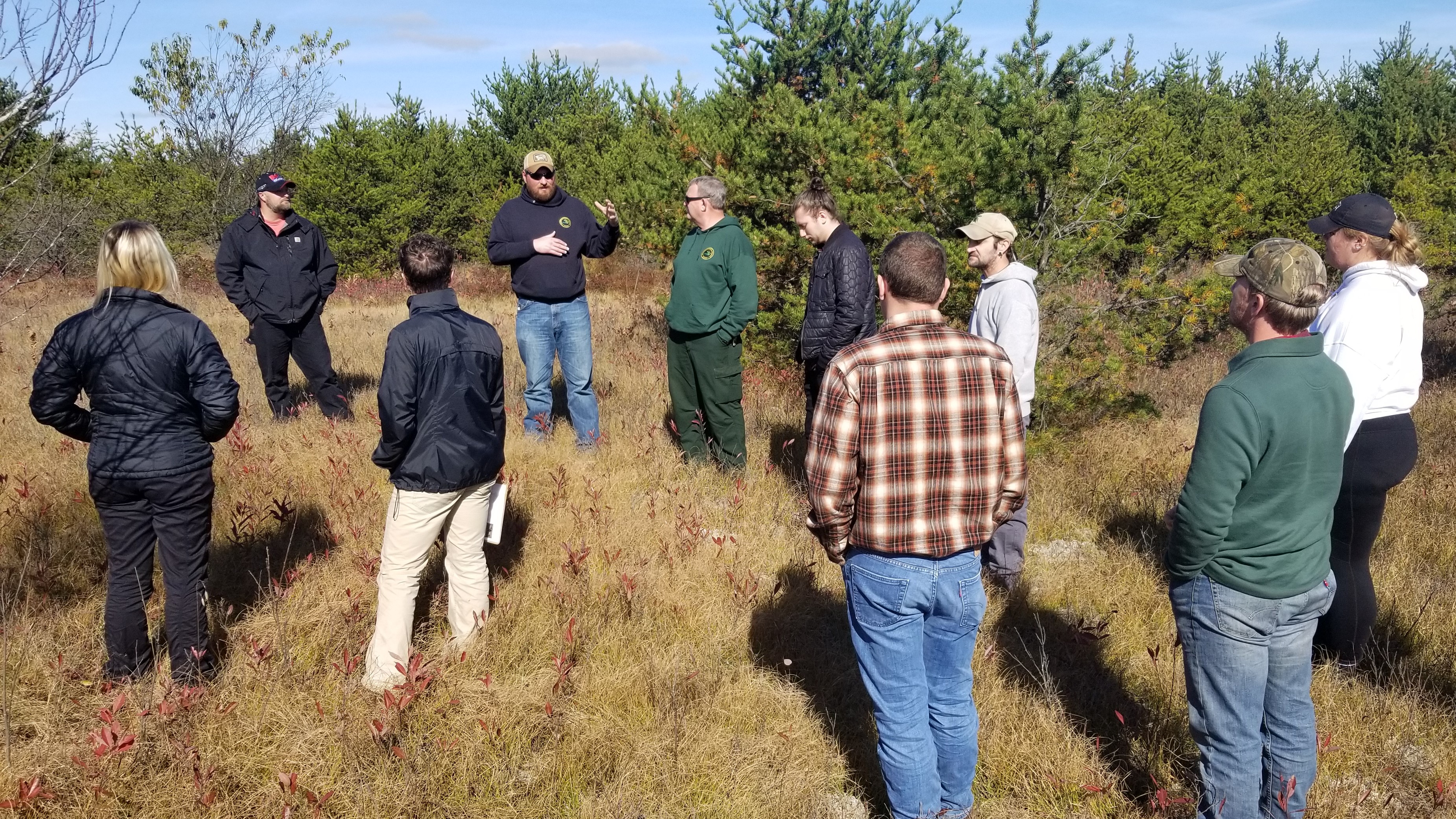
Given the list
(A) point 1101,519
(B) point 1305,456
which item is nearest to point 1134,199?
(A) point 1101,519

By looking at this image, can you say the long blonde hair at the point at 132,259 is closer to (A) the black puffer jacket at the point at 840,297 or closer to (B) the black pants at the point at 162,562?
(B) the black pants at the point at 162,562

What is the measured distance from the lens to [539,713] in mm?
3029

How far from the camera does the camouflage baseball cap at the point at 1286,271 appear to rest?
1976mm

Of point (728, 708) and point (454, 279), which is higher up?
point (454, 279)

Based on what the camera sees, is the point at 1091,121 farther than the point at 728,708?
Yes

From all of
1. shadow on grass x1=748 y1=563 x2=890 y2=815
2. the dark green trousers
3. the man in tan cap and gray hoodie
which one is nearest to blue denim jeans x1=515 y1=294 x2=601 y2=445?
the dark green trousers

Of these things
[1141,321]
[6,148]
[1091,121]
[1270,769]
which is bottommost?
[1270,769]

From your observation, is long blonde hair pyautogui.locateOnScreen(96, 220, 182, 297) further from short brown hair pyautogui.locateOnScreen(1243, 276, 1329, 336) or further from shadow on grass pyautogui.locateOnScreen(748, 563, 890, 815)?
short brown hair pyautogui.locateOnScreen(1243, 276, 1329, 336)

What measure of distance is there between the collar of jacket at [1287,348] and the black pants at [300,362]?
600 centimetres

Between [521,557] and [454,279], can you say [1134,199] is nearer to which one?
[521,557]

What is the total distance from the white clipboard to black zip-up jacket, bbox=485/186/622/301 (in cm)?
238

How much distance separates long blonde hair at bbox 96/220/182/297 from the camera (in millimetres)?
2771

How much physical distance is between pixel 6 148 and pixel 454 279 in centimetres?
1549

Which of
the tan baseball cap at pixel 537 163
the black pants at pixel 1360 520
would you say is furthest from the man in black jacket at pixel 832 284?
the black pants at pixel 1360 520
